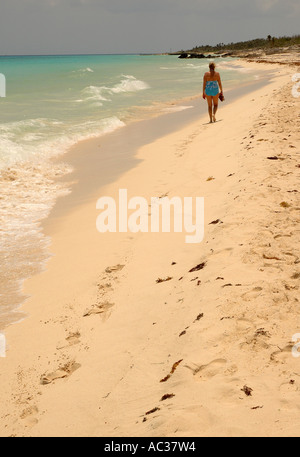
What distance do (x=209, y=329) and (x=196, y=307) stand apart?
361mm

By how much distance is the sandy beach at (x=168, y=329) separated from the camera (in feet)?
7.73

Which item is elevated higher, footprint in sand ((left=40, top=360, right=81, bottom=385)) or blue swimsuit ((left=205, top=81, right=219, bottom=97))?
blue swimsuit ((left=205, top=81, right=219, bottom=97))

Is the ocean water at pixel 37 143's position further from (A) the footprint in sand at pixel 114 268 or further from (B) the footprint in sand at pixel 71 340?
(A) the footprint in sand at pixel 114 268

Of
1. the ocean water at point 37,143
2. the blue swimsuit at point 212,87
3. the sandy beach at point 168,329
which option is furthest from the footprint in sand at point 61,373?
the blue swimsuit at point 212,87

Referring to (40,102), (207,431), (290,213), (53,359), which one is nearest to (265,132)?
(290,213)

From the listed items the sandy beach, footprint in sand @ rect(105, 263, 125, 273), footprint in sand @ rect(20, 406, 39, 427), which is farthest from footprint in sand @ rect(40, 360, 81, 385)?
footprint in sand @ rect(105, 263, 125, 273)

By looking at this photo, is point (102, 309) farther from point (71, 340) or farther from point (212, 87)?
point (212, 87)

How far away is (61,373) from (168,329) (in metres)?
0.84

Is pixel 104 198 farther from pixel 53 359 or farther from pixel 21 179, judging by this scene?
pixel 53 359

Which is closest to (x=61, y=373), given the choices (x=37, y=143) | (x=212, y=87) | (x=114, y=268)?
(x=114, y=268)

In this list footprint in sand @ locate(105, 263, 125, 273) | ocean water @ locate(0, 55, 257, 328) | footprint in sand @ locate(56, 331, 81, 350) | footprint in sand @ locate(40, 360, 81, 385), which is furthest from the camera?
ocean water @ locate(0, 55, 257, 328)

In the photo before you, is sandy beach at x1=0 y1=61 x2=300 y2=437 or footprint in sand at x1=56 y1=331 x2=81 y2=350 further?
footprint in sand at x1=56 y1=331 x2=81 y2=350

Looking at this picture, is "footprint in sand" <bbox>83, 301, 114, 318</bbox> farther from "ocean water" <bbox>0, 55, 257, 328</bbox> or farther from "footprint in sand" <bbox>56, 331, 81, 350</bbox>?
"ocean water" <bbox>0, 55, 257, 328</bbox>

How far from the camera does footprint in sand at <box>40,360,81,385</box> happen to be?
3.07 meters
